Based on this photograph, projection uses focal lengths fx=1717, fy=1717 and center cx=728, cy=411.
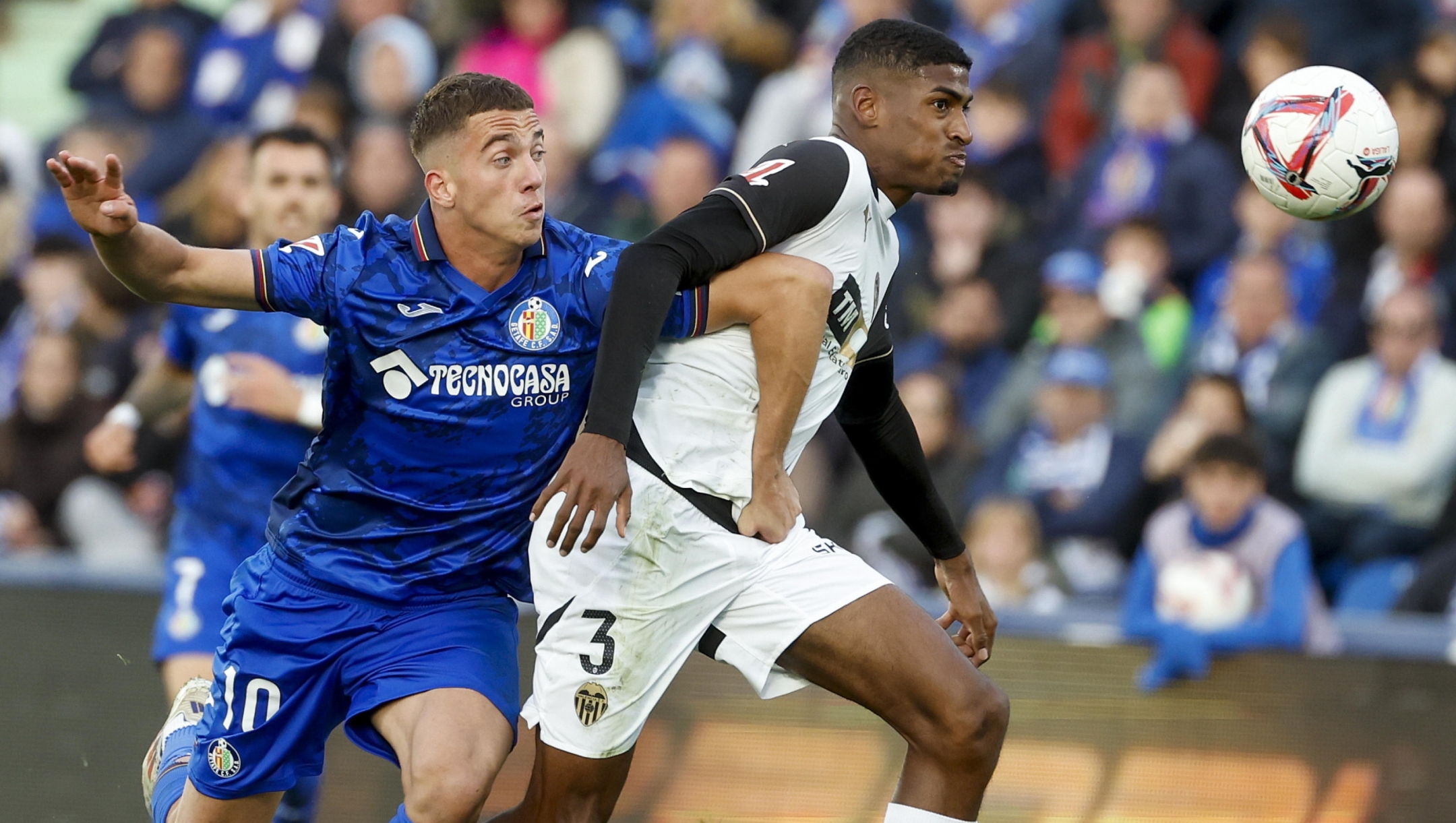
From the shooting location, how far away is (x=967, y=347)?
9.05 m

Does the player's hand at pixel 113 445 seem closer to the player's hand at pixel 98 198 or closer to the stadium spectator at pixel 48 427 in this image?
the player's hand at pixel 98 198

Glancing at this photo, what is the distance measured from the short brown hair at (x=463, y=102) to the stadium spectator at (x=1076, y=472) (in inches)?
172

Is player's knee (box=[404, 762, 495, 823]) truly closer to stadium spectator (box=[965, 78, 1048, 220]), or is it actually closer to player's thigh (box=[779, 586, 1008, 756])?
player's thigh (box=[779, 586, 1008, 756])

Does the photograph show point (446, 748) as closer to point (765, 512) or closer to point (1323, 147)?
point (765, 512)

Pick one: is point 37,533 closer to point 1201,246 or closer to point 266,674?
point 266,674

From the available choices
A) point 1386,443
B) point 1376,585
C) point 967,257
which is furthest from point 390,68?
point 1376,585

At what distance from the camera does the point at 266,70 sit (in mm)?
11430

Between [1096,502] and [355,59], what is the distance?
5731mm

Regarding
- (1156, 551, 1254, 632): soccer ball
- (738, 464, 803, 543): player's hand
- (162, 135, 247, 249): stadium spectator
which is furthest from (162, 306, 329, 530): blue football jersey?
(162, 135, 247, 249): stadium spectator

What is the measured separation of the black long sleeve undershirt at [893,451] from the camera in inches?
196

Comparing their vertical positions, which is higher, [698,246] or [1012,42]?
[1012,42]

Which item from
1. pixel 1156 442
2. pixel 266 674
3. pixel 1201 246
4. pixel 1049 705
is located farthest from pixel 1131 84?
pixel 266 674

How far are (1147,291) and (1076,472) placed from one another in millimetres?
1108

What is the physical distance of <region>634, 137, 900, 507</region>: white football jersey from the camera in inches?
173
